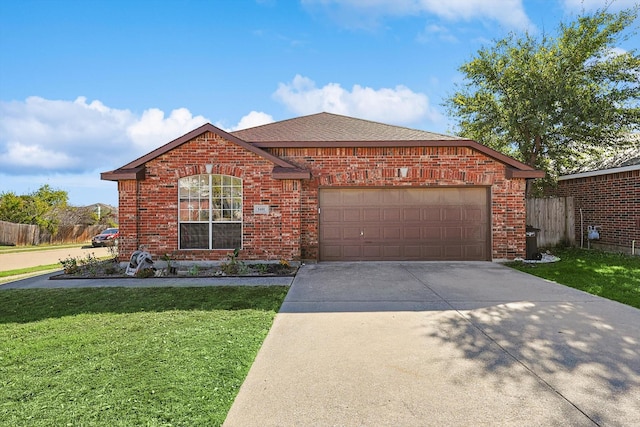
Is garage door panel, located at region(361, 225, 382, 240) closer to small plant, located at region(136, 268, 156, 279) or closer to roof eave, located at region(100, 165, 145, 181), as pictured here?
small plant, located at region(136, 268, 156, 279)

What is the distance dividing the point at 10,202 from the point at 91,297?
86.2ft

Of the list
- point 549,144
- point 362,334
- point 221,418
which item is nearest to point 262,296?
point 362,334

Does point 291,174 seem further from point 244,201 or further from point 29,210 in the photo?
point 29,210

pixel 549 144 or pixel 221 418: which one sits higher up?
pixel 549 144

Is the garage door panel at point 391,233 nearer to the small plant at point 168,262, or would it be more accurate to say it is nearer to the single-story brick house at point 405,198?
the single-story brick house at point 405,198

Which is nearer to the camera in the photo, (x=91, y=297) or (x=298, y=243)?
(x=91, y=297)

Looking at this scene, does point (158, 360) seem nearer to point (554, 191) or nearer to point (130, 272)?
point (130, 272)

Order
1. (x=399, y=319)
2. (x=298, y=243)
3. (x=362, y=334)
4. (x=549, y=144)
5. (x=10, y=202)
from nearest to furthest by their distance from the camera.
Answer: (x=362, y=334)
(x=399, y=319)
(x=298, y=243)
(x=549, y=144)
(x=10, y=202)

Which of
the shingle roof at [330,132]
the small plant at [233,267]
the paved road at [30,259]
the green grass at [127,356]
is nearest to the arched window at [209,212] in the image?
the small plant at [233,267]

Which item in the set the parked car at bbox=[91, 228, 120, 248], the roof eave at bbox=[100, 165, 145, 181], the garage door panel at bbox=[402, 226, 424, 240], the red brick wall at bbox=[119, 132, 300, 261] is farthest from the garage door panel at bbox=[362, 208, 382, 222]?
the parked car at bbox=[91, 228, 120, 248]

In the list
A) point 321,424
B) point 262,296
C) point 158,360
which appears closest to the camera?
point 321,424

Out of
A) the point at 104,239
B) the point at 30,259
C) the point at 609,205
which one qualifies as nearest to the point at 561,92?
the point at 609,205

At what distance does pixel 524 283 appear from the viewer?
728 cm

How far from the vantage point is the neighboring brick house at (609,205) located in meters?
11.1
